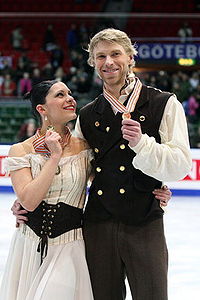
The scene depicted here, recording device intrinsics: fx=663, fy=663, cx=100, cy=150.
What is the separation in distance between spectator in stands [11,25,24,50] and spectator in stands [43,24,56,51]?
2.44 ft

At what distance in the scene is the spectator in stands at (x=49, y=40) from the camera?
693 inches

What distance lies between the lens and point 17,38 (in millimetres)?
17938

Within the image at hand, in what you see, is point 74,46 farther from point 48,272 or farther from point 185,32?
point 48,272

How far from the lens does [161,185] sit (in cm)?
329

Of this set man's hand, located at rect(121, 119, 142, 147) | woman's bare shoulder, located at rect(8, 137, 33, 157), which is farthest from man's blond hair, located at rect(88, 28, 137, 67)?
woman's bare shoulder, located at rect(8, 137, 33, 157)

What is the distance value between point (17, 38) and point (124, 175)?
50.0ft

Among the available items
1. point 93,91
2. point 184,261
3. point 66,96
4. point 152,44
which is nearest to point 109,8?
point 152,44

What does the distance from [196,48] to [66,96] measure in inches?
498

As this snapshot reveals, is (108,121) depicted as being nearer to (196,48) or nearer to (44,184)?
(44,184)

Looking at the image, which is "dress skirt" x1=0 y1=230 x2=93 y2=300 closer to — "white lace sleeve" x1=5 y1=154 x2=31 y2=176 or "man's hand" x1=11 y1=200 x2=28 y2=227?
"man's hand" x1=11 y1=200 x2=28 y2=227

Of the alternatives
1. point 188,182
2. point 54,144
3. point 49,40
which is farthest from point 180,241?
point 49,40

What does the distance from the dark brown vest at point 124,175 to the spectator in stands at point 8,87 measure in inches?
467

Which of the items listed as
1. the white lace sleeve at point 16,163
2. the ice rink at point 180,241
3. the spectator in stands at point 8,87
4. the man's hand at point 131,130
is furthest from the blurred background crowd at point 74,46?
the man's hand at point 131,130

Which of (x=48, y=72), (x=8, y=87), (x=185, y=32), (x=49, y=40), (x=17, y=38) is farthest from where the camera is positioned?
(x=17, y=38)
